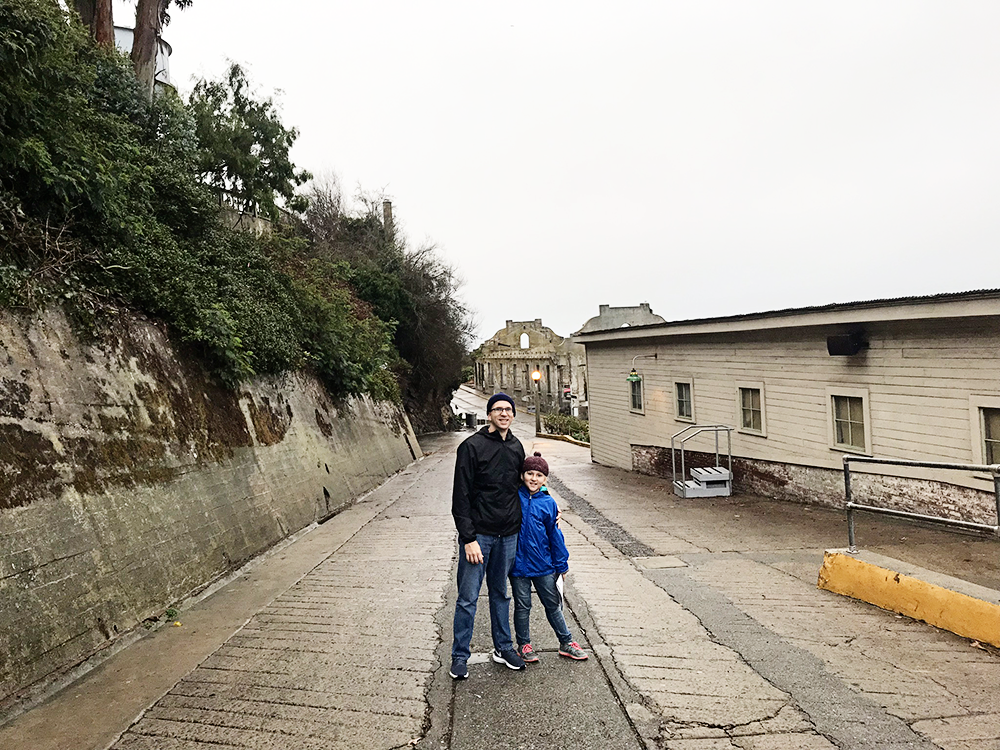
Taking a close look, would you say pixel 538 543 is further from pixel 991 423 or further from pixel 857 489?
pixel 857 489

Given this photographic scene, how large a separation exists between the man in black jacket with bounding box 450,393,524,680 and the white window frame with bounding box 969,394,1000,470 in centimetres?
716

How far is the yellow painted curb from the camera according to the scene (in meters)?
4.30

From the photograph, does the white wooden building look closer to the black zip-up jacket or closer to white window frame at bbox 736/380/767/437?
white window frame at bbox 736/380/767/437

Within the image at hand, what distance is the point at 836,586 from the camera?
18.3ft

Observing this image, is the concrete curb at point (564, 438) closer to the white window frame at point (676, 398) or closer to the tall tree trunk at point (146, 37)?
the white window frame at point (676, 398)

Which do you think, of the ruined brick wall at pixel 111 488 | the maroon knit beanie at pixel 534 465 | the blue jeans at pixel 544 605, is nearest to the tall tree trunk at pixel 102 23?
the ruined brick wall at pixel 111 488

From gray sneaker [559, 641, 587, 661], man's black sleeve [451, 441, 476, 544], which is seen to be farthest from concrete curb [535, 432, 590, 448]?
man's black sleeve [451, 441, 476, 544]

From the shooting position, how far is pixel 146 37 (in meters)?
14.1

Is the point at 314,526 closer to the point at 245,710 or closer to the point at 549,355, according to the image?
the point at 245,710

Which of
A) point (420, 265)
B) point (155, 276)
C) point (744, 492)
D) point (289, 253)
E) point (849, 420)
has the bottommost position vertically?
point (744, 492)

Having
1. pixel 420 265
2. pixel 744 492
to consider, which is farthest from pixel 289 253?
pixel 420 265

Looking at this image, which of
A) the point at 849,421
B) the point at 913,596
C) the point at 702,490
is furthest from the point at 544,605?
the point at 702,490

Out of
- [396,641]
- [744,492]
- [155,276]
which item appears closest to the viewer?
[396,641]

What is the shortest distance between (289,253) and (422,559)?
10718mm
